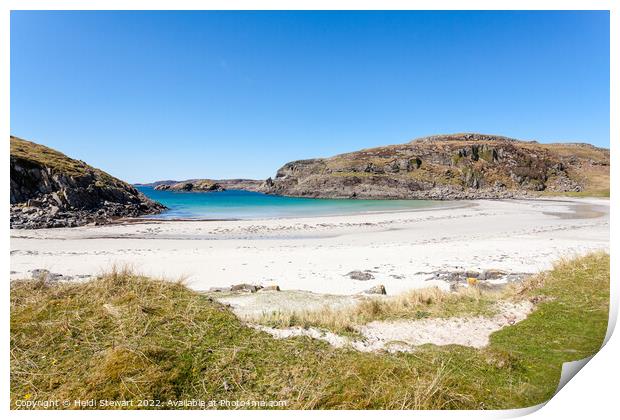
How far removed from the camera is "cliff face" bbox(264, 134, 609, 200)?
6538cm

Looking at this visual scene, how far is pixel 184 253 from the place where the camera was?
12.5 m

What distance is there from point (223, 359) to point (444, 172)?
80.2m

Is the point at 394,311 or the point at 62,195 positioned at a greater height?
the point at 62,195

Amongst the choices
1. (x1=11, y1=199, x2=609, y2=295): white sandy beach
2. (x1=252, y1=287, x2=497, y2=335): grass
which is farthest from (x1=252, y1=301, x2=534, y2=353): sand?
(x1=11, y1=199, x2=609, y2=295): white sandy beach

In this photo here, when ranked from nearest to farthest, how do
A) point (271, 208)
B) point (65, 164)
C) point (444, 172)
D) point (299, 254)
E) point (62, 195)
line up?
1. point (299, 254)
2. point (65, 164)
3. point (62, 195)
4. point (271, 208)
5. point (444, 172)

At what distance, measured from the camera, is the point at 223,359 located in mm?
2889

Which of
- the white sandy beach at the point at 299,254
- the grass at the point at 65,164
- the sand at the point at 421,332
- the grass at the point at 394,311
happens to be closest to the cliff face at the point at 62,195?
the grass at the point at 65,164

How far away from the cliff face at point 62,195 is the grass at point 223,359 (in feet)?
31.7

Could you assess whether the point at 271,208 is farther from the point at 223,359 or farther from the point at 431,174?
the point at 431,174

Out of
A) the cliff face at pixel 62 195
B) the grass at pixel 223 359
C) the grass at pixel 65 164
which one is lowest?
the grass at pixel 223 359

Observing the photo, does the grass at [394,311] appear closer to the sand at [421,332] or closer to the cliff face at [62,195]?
the sand at [421,332]

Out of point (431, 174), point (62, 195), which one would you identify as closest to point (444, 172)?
point (431, 174)

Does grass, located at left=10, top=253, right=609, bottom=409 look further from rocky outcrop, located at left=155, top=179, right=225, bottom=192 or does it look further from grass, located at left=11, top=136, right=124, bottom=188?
rocky outcrop, located at left=155, top=179, right=225, bottom=192

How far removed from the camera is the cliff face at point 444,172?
65.4 metres
